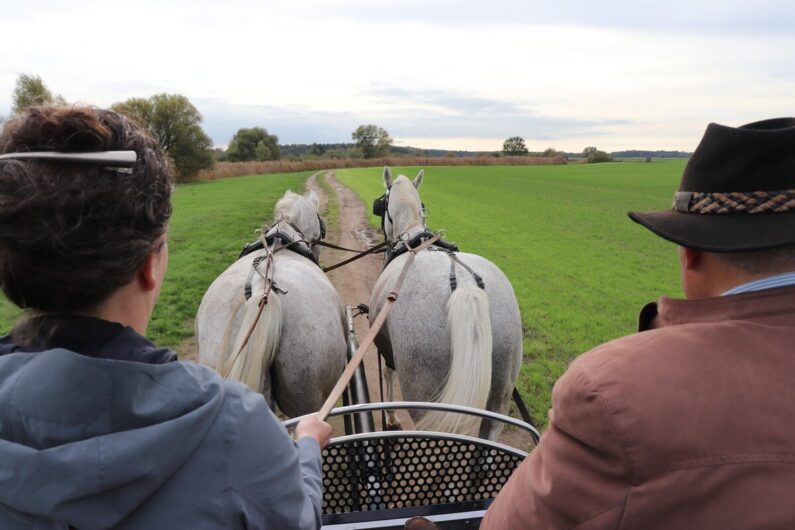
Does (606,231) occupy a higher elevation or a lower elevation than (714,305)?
lower

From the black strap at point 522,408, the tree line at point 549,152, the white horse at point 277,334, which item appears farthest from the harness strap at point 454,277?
the tree line at point 549,152

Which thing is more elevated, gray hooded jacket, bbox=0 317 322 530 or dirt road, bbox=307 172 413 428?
gray hooded jacket, bbox=0 317 322 530

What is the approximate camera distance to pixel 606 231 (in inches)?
645

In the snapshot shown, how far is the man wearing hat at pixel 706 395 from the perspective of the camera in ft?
2.85

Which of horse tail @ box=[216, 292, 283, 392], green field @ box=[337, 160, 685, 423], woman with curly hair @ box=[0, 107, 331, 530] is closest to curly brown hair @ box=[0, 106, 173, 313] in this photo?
woman with curly hair @ box=[0, 107, 331, 530]

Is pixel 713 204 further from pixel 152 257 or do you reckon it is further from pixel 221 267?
→ pixel 221 267

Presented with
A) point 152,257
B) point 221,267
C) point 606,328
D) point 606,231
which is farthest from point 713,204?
point 606,231

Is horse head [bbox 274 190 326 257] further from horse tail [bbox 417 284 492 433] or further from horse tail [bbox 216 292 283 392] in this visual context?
horse tail [bbox 417 284 492 433]

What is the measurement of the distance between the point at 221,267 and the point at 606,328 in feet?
22.9

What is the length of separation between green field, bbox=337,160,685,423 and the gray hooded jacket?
427 centimetres

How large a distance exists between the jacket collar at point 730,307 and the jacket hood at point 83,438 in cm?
105

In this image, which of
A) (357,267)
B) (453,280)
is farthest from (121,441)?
(357,267)

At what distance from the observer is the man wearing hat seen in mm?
868

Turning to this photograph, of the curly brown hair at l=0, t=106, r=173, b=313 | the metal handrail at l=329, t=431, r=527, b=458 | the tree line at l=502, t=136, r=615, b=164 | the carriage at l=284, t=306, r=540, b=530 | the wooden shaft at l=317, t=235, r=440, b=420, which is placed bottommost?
the carriage at l=284, t=306, r=540, b=530
